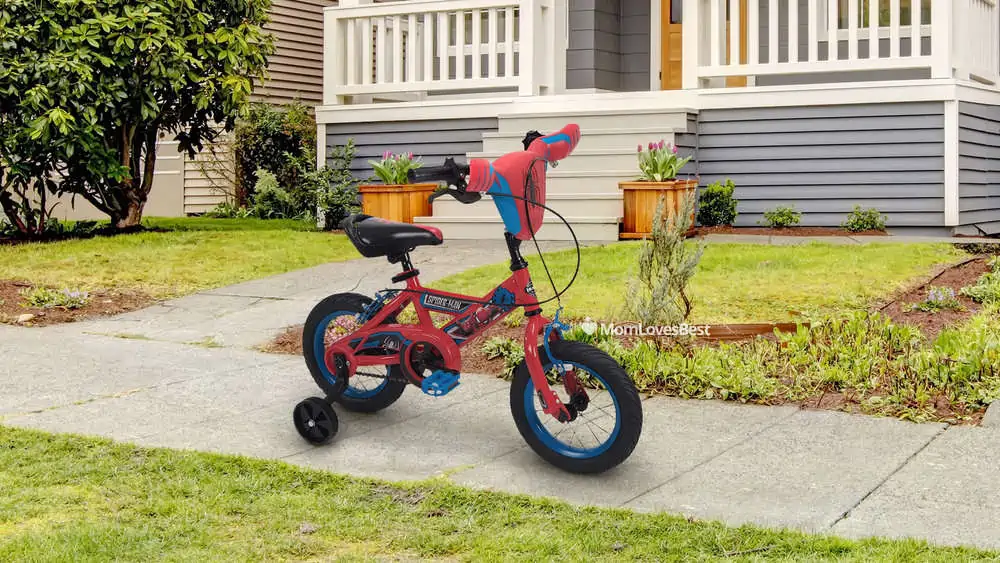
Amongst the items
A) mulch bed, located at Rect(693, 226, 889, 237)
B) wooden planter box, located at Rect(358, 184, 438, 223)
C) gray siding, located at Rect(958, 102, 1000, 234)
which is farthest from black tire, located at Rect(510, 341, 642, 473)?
gray siding, located at Rect(958, 102, 1000, 234)

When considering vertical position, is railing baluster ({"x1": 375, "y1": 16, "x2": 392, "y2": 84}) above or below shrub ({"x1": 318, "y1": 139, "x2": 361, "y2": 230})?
above

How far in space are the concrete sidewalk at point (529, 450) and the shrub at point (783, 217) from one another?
19.6 feet

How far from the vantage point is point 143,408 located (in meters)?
5.11

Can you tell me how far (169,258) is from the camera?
958 cm

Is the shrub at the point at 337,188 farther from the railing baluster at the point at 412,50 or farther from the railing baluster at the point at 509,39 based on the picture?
the railing baluster at the point at 509,39

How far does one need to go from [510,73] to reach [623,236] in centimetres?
279

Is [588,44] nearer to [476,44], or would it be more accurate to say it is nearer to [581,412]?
[476,44]

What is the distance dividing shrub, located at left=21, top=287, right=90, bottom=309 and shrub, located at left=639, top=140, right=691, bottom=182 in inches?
184

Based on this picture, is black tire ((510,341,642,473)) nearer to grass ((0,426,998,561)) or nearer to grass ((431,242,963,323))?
grass ((0,426,998,561))

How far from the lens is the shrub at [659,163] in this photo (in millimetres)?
10000

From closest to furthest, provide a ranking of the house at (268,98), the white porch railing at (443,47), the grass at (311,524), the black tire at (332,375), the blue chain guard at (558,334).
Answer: the grass at (311,524) < the blue chain guard at (558,334) < the black tire at (332,375) < the white porch railing at (443,47) < the house at (268,98)

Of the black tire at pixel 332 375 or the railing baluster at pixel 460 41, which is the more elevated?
the railing baluster at pixel 460 41

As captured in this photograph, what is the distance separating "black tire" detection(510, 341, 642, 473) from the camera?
4.09 metres
